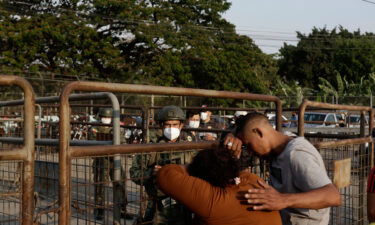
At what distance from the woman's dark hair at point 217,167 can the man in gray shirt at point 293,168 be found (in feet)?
1.03

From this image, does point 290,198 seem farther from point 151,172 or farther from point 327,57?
point 327,57

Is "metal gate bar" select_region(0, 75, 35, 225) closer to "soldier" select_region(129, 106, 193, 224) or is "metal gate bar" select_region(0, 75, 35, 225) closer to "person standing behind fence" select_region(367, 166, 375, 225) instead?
"soldier" select_region(129, 106, 193, 224)

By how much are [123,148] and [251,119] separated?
717 mm

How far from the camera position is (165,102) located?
87.1 ft

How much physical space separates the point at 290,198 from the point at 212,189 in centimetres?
42

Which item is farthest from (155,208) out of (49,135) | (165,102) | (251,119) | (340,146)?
(165,102)

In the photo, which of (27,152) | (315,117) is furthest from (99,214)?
(315,117)

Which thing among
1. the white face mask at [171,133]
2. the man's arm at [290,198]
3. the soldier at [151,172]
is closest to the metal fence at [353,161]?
the white face mask at [171,133]

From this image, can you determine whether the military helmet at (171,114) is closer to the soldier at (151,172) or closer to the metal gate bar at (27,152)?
the soldier at (151,172)

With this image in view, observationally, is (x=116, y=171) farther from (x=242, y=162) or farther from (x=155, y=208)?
(x=242, y=162)

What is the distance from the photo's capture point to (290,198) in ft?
8.13

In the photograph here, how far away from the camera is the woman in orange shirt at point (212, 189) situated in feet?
7.56

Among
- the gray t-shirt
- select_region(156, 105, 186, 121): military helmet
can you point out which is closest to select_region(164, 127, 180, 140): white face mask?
select_region(156, 105, 186, 121): military helmet

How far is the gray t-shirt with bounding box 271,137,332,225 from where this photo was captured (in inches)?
106
